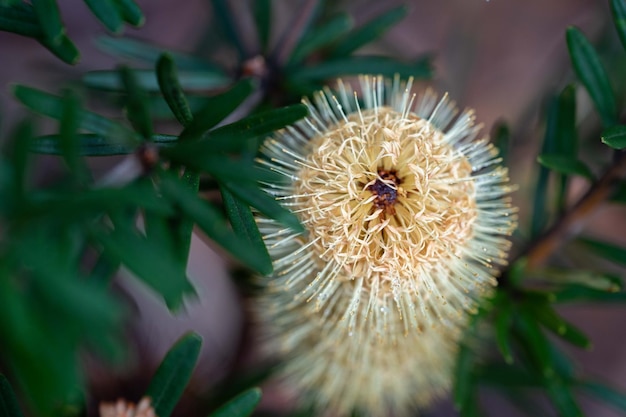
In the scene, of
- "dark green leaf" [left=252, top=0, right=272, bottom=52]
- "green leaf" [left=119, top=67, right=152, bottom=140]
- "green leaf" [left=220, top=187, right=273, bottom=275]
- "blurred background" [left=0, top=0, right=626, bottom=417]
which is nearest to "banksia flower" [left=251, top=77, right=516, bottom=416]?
"green leaf" [left=220, top=187, right=273, bottom=275]

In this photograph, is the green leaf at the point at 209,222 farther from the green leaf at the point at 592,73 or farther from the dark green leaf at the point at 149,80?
the green leaf at the point at 592,73

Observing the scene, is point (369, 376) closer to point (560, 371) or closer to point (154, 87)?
point (560, 371)

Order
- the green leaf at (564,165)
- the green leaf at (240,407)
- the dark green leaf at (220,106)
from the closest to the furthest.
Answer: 1. the dark green leaf at (220,106)
2. the green leaf at (240,407)
3. the green leaf at (564,165)

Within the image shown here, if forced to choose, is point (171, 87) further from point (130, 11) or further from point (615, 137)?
point (615, 137)

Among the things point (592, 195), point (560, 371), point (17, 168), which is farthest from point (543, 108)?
point (17, 168)

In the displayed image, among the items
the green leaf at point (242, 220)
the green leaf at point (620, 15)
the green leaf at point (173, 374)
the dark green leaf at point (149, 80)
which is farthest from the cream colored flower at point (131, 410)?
the green leaf at point (620, 15)
